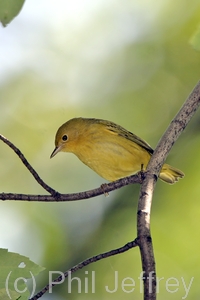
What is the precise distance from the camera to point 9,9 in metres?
2.36

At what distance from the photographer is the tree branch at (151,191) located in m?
2.55

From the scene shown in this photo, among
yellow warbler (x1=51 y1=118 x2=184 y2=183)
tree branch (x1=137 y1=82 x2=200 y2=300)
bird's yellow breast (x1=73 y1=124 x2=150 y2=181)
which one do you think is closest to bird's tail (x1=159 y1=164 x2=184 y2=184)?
yellow warbler (x1=51 y1=118 x2=184 y2=183)

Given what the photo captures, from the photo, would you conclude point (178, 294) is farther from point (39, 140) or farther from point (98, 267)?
point (39, 140)

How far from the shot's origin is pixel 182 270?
6234 mm

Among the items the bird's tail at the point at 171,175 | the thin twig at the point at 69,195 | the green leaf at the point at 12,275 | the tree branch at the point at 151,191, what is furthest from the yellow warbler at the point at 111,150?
the green leaf at the point at 12,275

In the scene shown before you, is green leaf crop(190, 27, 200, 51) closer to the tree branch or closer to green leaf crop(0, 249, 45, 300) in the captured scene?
the tree branch

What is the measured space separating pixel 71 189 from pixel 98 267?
1643 millimetres

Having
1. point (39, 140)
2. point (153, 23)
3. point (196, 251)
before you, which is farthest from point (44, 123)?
point (196, 251)

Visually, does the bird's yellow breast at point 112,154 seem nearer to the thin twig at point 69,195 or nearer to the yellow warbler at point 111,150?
the yellow warbler at point 111,150

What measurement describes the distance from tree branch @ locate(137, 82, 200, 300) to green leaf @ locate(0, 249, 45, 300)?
1.99 ft

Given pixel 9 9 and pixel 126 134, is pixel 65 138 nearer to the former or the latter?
pixel 126 134

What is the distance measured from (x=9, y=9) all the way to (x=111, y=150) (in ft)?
11.6

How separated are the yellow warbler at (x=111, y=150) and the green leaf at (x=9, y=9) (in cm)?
348

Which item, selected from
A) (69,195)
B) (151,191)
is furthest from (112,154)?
(151,191)
